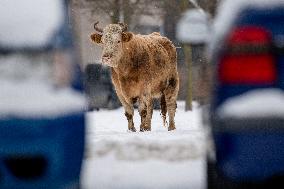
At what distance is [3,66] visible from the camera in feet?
13.0

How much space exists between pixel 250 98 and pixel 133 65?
959cm

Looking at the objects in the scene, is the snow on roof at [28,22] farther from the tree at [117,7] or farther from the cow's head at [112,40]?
the tree at [117,7]

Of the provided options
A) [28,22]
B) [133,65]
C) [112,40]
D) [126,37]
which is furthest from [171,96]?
[28,22]

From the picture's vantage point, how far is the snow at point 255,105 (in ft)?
11.4

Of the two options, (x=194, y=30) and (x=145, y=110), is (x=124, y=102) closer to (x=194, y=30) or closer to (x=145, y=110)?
(x=145, y=110)

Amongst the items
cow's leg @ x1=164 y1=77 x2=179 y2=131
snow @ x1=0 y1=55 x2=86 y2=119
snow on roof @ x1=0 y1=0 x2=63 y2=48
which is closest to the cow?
cow's leg @ x1=164 y1=77 x2=179 y2=131

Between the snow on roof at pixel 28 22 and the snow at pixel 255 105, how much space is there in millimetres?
1135

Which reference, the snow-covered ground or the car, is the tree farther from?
the car

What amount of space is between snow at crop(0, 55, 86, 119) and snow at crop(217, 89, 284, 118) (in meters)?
0.95

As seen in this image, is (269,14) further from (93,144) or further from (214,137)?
(93,144)

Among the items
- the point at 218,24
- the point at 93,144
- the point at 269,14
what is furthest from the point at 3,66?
the point at 93,144

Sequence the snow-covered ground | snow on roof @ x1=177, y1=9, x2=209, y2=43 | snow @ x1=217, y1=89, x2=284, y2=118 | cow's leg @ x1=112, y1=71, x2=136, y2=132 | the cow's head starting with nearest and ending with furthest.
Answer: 1. snow @ x1=217, y1=89, x2=284, y2=118
2. snow on roof @ x1=177, y1=9, x2=209, y2=43
3. the snow-covered ground
4. the cow's head
5. cow's leg @ x1=112, y1=71, x2=136, y2=132

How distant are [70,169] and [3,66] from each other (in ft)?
2.34

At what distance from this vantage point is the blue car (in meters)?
3.88
